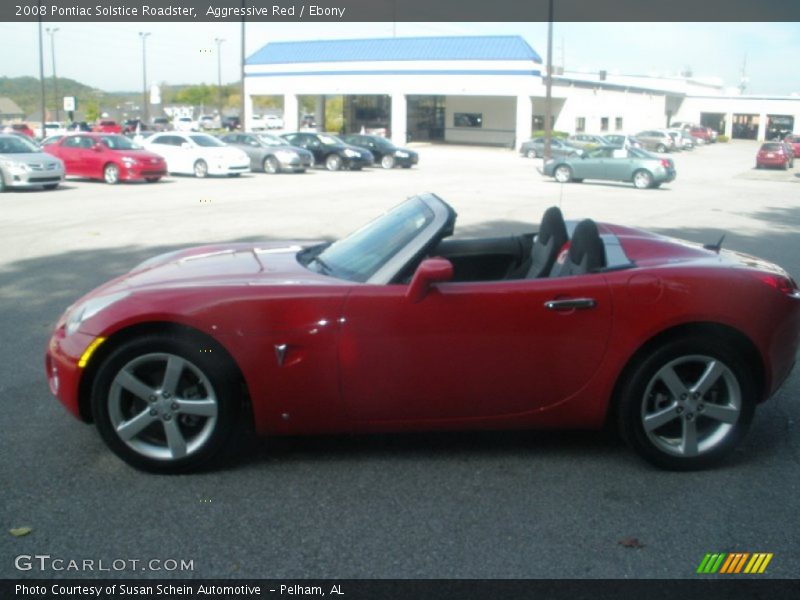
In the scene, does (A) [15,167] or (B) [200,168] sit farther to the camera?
(B) [200,168]

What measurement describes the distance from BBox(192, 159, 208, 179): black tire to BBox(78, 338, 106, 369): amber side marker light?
25581 millimetres

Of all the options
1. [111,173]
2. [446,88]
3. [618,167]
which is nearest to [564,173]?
[618,167]

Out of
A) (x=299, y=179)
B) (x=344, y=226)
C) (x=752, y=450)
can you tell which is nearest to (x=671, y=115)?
(x=299, y=179)

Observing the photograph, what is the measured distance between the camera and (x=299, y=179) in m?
29.7

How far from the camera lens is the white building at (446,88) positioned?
57.3m

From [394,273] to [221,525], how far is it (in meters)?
1.45

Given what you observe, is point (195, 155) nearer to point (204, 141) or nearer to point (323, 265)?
point (204, 141)

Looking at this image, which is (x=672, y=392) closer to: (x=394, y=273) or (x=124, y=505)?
(x=394, y=273)

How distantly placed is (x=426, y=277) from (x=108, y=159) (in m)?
23.1

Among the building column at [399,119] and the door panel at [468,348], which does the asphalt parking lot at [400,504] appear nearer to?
the door panel at [468,348]

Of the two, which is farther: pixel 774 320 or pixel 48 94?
pixel 48 94

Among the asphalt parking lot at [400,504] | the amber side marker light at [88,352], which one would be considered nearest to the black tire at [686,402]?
the asphalt parking lot at [400,504]

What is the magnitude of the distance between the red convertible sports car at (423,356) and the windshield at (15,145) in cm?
1971

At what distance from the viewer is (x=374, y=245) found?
473 centimetres
